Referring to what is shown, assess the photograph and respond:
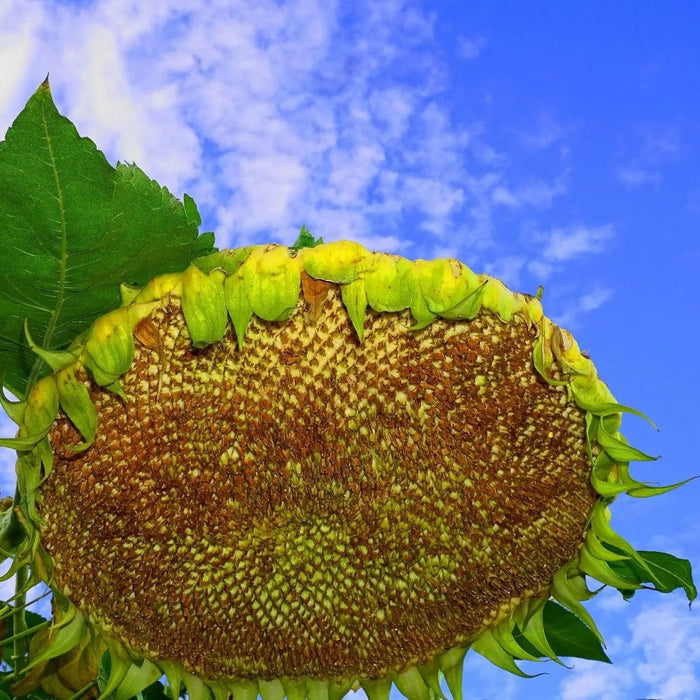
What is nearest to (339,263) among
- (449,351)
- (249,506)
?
(449,351)

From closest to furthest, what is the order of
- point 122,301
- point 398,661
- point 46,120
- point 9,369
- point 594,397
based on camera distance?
1. point 46,120
2. point 122,301
3. point 594,397
4. point 9,369
5. point 398,661

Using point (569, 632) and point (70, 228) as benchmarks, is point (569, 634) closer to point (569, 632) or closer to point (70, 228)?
point (569, 632)

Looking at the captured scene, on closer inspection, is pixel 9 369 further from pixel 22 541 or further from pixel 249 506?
pixel 249 506

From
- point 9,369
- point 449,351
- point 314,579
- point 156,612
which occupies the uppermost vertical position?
point 449,351

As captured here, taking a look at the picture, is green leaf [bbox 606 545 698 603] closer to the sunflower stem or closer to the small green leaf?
the small green leaf

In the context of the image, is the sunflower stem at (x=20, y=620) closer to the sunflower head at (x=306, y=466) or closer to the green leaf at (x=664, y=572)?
the sunflower head at (x=306, y=466)

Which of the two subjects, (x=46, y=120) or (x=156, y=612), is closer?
(x=46, y=120)

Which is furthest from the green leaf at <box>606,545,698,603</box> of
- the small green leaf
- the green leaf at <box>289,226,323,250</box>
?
the green leaf at <box>289,226,323,250</box>
